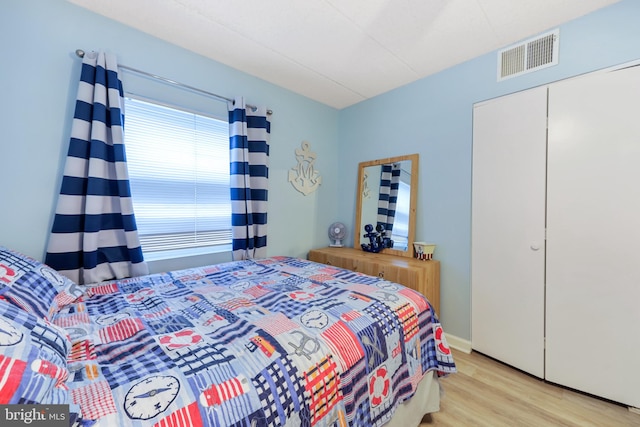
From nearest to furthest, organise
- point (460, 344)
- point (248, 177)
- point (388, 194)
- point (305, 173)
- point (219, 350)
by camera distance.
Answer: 1. point (219, 350)
2. point (460, 344)
3. point (248, 177)
4. point (388, 194)
5. point (305, 173)

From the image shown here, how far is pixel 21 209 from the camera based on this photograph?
4.76 feet

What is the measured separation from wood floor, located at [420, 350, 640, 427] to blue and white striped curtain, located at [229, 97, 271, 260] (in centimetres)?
180

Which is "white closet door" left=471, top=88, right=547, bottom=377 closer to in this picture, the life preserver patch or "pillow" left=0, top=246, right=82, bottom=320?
the life preserver patch

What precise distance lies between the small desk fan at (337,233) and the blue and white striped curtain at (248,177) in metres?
0.89

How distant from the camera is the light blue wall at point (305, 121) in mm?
1447

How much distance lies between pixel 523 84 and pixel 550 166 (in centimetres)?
65

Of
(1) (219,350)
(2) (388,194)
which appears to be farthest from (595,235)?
(1) (219,350)

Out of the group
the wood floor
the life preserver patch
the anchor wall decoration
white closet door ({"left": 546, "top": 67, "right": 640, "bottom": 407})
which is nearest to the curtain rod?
the anchor wall decoration

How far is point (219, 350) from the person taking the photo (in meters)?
0.86

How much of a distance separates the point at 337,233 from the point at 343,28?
1.95 meters

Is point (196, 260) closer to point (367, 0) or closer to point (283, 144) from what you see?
point (283, 144)

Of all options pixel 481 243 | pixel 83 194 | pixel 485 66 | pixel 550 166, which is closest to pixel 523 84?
pixel 485 66

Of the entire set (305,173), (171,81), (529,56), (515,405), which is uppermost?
(529,56)

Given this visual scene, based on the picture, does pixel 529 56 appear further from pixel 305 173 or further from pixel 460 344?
pixel 460 344
